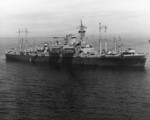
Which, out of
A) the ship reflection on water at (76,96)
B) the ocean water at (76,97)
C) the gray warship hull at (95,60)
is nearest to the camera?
the ocean water at (76,97)

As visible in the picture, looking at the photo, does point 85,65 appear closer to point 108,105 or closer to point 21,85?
point 21,85

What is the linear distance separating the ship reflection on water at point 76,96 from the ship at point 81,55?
49.8 feet

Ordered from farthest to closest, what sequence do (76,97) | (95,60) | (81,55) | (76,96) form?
1. (81,55)
2. (95,60)
3. (76,96)
4. (76,97)

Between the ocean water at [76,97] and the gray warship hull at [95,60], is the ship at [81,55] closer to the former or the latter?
the gray warship hull at [95,60]

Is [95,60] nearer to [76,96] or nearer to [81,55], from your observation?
[81,55]

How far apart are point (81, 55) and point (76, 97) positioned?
152 feet

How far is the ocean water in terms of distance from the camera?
121 feet

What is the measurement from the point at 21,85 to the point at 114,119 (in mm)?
28435

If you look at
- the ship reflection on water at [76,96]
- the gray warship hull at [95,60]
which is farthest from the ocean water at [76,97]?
the gray warship hull at [95,60]

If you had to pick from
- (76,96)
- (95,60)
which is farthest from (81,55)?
(76,96)

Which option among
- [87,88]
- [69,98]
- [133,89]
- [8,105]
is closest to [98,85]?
[87,88]

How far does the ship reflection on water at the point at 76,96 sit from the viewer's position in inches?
1468

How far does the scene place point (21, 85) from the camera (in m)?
56.6

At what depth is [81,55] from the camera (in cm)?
9219
